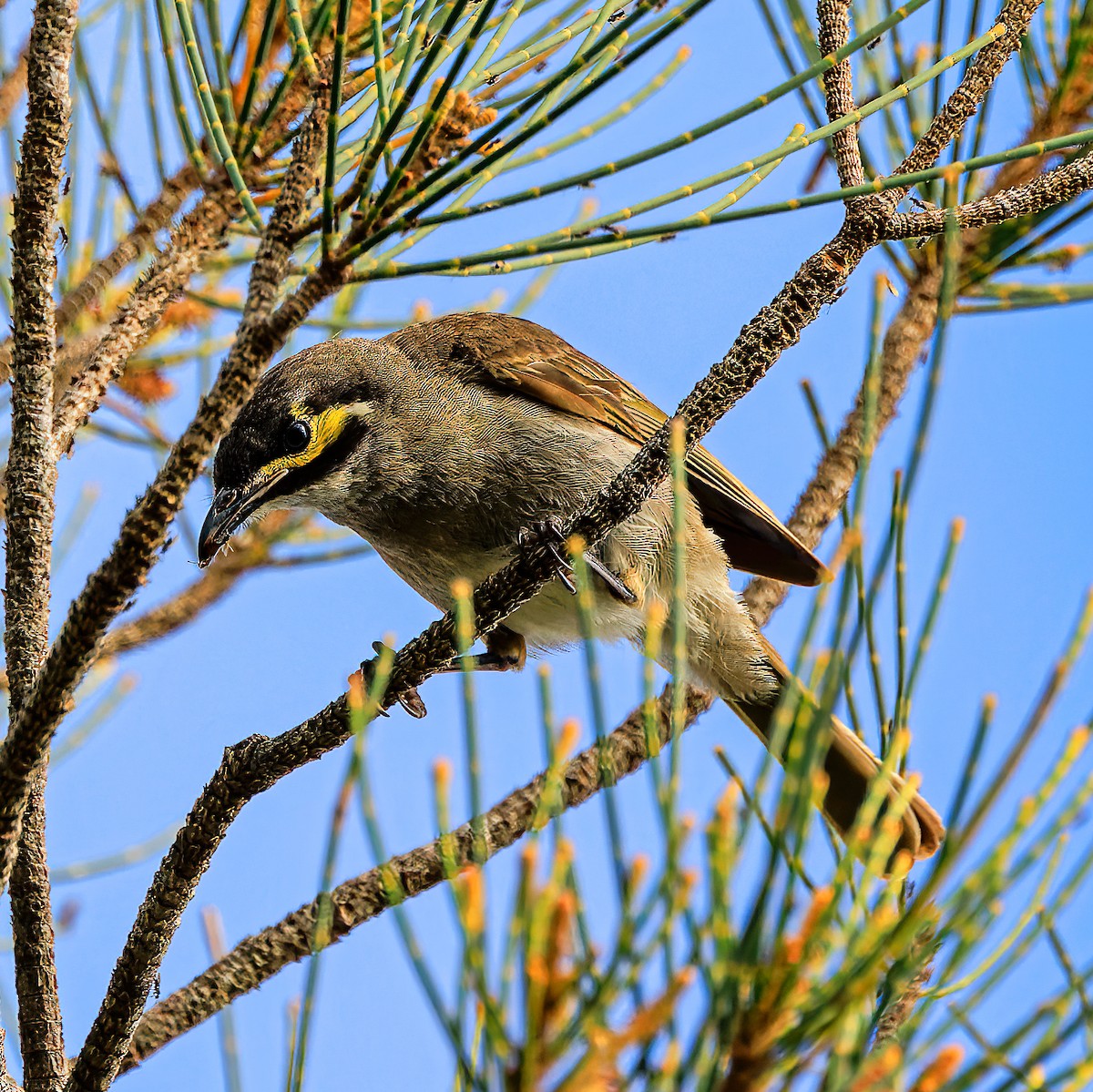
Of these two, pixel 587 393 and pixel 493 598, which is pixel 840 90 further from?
pixel 587 393

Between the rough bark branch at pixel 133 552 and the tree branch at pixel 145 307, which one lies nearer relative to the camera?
the rough bark branch at pixel 133 552

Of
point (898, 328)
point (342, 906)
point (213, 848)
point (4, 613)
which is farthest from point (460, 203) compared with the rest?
point (898, 328)

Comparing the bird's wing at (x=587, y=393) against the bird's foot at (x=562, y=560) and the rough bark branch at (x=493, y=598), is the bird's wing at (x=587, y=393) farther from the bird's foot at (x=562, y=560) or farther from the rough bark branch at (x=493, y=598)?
the rough bark branch at (x=493, y=598)

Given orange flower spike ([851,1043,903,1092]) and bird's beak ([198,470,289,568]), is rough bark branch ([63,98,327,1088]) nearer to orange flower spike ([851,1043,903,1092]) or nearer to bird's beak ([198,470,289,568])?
bird's beak ([198,470,289,568])

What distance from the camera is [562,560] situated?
2449 mm

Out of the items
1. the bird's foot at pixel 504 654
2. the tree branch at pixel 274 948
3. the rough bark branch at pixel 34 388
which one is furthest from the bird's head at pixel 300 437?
the rough bark branch at pixel 34 388

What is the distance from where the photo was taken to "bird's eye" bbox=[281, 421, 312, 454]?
12.2ft

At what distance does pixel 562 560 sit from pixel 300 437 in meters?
1.56

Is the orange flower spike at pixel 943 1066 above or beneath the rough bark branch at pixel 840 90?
beneath

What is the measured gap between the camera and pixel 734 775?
1.55 m

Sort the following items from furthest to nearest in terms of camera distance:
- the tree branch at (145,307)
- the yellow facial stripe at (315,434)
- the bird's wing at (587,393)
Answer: the bird's wing at (587,393) < the yellow facial stripe at (315,434) < the tree branch at (145,307)

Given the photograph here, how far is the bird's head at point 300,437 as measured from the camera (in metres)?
3.57

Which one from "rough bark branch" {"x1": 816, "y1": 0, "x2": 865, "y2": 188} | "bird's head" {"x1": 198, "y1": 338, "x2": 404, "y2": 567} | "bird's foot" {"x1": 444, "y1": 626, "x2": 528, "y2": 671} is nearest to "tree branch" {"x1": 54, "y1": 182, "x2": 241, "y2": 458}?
"bird's head" {"x1": 198, "y1": 338, "x2": 404, "y2": 567}

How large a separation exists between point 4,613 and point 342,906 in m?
1.00
